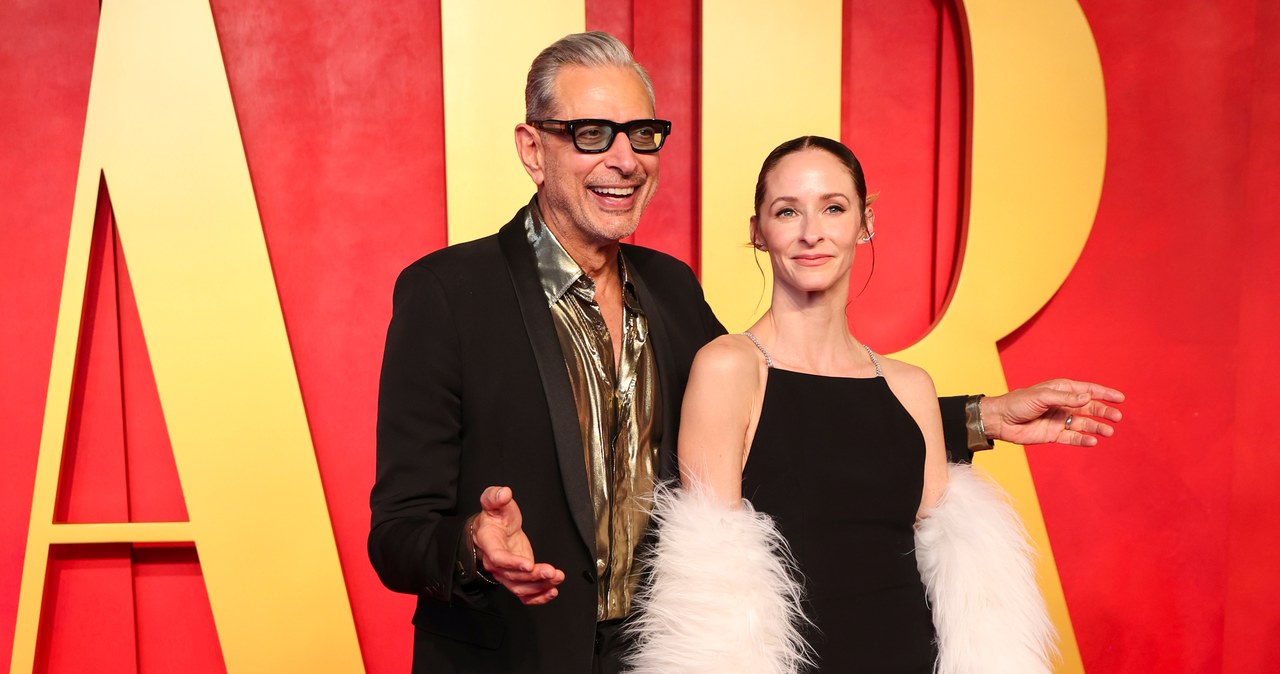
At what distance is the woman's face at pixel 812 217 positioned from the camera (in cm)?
169

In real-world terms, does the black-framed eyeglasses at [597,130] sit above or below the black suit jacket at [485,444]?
above

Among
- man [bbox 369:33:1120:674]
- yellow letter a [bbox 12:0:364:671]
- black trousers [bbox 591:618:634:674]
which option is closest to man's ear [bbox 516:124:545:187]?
man [bbox 369:33:1120:674]

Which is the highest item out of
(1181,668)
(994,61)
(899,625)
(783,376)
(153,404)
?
(994,61)

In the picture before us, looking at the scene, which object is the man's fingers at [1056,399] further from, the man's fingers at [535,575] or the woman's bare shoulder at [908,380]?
the man's fingers at [535,575]

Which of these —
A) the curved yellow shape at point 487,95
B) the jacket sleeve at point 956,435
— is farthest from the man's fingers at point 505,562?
the curved yellow shape at point 487,95

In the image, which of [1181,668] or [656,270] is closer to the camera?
[656,270]

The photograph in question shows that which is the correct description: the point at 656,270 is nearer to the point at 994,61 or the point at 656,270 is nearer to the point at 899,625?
the point at 899,625

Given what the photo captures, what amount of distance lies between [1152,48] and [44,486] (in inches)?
131

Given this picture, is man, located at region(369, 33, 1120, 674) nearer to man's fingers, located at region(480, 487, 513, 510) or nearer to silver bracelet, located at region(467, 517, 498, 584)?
silver bracelet, located at region(467, 517, 498, 584)

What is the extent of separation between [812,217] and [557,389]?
0.51 metres

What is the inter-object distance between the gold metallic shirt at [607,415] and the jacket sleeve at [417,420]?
20 centimetres

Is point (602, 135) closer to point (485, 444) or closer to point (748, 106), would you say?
point (485, 444)

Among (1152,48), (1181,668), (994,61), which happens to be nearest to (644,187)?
(994,61)

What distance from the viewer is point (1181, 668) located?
10.3 feet
